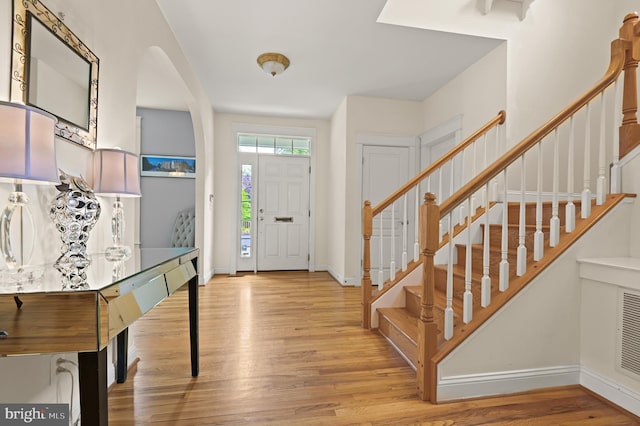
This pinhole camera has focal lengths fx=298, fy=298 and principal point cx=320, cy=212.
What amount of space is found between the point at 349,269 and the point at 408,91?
2.55 metres

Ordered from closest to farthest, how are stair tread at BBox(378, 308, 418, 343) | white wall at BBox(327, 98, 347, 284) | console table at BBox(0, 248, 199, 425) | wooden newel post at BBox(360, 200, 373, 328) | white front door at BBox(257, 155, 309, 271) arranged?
console table at BBox(0, 248, 199, 425) < stair tread at BBox(378, 308, 418, 343) < wooden newel post at BBox(360, 200, 373, 328) < white wall at BBox(327, 98, 347, 284) < white front door at BBox(257, 155, 309, 271)

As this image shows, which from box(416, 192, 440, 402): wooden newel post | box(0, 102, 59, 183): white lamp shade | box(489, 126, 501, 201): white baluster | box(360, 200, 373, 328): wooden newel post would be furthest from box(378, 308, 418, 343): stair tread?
box(0, 102, 59, 183): white lamp shade

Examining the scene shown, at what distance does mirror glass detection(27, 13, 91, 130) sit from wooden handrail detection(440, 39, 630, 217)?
1907 mm

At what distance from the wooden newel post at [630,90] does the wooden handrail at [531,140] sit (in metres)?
0.05

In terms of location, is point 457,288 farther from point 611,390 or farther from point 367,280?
point 611,390

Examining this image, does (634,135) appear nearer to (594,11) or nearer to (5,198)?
(594,11)

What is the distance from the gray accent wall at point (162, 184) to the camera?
4.61 meters

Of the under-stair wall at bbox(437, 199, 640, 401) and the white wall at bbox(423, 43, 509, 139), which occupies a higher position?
the white wall at bbox(423, 43, 509, 139)

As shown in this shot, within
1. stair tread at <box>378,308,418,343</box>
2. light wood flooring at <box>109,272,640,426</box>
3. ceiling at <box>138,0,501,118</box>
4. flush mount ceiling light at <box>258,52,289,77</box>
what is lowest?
light wood flooring at <box>109,272,640,426</box>

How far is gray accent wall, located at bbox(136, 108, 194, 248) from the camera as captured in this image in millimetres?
4605

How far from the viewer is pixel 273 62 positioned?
3.12 meters

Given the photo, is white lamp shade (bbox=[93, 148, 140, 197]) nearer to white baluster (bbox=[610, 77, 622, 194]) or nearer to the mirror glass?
the mirror glass

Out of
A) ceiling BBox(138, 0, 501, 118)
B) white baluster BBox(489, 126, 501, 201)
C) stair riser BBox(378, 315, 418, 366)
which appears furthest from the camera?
white baluster BBox(489, 126, 501, 201)

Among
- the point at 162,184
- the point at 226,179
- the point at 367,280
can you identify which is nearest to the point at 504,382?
the point at 367,280
